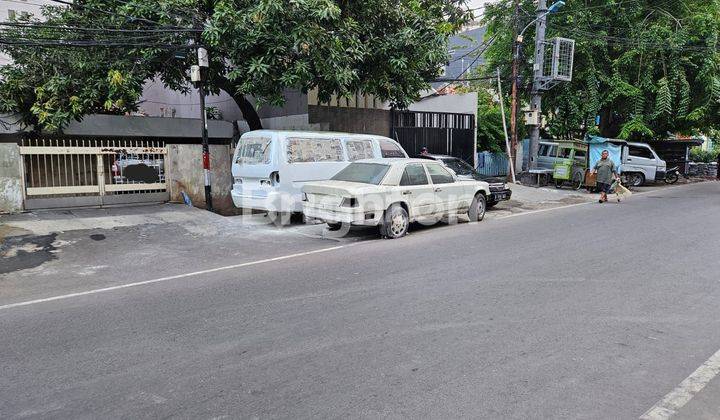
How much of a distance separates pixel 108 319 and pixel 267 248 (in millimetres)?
3891

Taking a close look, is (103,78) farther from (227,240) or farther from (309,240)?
(309,240)

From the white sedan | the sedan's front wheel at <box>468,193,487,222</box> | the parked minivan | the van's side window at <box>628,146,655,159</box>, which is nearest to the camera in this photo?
the white sedan

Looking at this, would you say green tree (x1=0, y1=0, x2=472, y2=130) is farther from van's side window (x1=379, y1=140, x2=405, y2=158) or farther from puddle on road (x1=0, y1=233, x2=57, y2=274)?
puddle on road (x1=0, y1=233, x2=57, y2=274)

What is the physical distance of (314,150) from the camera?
37.8ft

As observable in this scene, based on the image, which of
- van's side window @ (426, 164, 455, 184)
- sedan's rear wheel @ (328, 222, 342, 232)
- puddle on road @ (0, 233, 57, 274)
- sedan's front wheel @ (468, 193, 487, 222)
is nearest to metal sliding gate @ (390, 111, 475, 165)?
sedan's front wheel @ (468, 193, 487, 222)

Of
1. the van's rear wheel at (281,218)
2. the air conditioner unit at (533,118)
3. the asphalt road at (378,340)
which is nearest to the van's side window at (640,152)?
the air conditioner unit at (533,118)

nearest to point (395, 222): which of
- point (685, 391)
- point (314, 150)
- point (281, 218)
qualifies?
point (314, 150)

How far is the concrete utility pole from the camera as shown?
19203mm

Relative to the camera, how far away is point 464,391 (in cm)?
364

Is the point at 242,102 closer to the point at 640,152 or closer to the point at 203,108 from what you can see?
the point at 203,108

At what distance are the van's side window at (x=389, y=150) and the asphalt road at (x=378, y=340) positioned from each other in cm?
536

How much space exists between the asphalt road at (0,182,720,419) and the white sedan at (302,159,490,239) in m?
1.54

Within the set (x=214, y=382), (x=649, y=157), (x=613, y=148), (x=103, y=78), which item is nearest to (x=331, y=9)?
(x=103, y=78)

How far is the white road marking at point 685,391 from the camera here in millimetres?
3385
